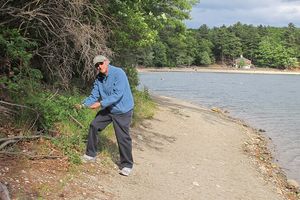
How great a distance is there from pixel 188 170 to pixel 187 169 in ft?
0.29

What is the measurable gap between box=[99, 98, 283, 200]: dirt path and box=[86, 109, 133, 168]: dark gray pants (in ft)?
1.37

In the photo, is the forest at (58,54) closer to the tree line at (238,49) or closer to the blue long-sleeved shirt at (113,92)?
the blue long-sleeved shirt at (113,92)

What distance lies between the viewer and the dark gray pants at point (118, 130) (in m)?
8.07

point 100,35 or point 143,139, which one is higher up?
point 100,35

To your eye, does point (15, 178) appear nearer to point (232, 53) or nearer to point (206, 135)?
point (206, 135)

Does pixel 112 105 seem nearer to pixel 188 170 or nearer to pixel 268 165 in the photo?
pixel 188 170

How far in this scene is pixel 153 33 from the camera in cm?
1479

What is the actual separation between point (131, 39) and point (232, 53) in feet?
441

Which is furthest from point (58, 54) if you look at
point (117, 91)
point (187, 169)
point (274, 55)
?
point (274, 55)

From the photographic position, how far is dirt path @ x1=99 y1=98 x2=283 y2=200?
8.08 metres

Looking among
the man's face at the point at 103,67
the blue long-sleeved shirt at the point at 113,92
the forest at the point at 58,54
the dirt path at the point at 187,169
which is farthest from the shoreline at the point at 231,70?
the man's face at the point at 103,67

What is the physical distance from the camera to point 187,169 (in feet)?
33.2

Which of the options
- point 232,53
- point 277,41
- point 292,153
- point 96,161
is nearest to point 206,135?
point 292,153

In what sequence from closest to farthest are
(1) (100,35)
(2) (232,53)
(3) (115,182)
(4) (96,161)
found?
(3) (115,182), (4) (96,161), (1) (100,35), (2) (232,53)
